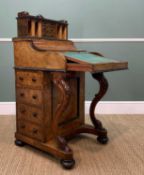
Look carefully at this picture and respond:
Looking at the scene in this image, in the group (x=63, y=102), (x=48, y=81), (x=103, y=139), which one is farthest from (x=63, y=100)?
(x=103, y=139)

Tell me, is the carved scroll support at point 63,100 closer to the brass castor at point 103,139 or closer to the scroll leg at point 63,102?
the scroll leg at point 63,102

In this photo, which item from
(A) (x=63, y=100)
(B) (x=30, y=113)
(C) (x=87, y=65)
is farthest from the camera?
(B) (x=30, y=113)

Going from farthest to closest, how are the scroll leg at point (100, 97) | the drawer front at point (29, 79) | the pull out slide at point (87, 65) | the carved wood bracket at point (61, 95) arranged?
the scroll leg at point (100, 97), the drawer front at point (29, 79), the carved wood bracket at point (61, 95), the pull out slide at point (87, 65)

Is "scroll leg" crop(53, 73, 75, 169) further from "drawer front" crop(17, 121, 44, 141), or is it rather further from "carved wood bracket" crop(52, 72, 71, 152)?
"drawer front" crop(17, 121, 44, 141)

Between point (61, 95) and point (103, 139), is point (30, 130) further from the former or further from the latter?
point (103, 139)

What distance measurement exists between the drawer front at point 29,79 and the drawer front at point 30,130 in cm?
35

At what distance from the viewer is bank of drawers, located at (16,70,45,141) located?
1829 mm

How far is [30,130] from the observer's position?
6.41 ft

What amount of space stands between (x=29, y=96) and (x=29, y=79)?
0.48 ft

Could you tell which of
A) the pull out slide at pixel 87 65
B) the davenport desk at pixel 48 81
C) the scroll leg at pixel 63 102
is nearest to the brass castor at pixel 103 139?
the davenport desk at pixel 48 81

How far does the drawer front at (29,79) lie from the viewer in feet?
5.92

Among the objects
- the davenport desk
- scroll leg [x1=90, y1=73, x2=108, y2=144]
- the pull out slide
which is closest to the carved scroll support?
the davenport desk

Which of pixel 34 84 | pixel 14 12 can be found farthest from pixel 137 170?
pixel 14 12

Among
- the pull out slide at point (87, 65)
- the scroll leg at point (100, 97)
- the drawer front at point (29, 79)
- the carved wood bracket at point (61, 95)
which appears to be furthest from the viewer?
the scroll leg at point (100, 97)
